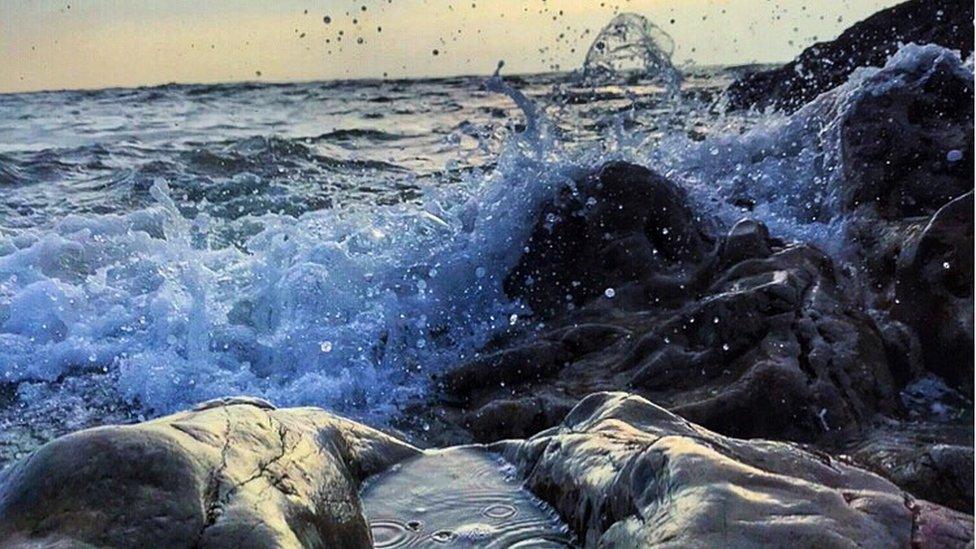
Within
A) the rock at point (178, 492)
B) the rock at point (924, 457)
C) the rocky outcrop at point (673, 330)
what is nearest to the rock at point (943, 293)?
the rocky outcrop at point (673, 330)

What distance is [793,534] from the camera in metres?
1.94

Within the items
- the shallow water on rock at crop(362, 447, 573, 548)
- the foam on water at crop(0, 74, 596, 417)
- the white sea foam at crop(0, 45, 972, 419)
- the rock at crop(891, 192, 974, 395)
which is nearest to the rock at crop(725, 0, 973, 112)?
the white sea foam at crop(0, 45, 972, 419)

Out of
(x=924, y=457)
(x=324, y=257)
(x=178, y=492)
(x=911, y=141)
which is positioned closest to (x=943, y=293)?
(x=924, y=457)

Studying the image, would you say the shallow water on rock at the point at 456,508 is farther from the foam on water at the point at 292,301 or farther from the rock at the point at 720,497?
the foam on water at the point at 292,301

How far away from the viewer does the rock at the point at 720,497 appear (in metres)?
1.96

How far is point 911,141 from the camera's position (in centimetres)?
625

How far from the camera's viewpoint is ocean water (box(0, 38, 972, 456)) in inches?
218

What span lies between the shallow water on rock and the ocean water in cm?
193

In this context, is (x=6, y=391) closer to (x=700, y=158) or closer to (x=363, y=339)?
(x=363, y=339)

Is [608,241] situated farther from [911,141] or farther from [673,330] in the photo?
[911,141]

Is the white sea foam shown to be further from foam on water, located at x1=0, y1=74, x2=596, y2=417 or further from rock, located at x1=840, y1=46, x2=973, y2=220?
rock, located at x1=840, y1=46, x2=973, y2=220

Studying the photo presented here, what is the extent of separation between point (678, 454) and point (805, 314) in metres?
2.60

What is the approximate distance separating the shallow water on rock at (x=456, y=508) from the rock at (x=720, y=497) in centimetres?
8

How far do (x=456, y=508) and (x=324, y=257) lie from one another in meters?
4.35
